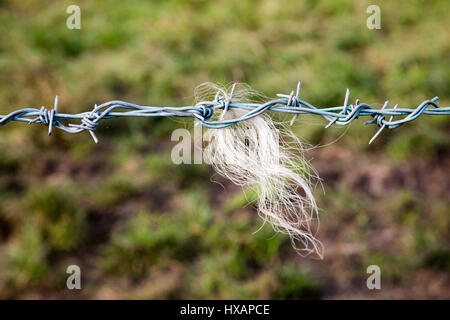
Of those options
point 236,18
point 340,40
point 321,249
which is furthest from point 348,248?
point 236,18

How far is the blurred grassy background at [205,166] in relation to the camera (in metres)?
2.76

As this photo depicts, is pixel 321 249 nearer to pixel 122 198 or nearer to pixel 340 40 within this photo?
pixel 122 198

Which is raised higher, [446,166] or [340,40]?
[340,40]

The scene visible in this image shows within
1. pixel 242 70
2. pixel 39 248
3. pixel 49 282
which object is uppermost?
pixel 242 70

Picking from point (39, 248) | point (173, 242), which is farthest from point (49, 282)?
point (173, 242)

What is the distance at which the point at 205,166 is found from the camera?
3498mm

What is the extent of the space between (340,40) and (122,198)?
2867 mm

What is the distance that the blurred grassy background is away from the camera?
2.76 m

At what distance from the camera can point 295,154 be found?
1672mm

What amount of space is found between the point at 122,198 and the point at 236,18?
2.75 meters

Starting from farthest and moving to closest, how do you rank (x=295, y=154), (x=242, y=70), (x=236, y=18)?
(x=236, y=18)
(x=242, y=70)
(x=295, y=154)
